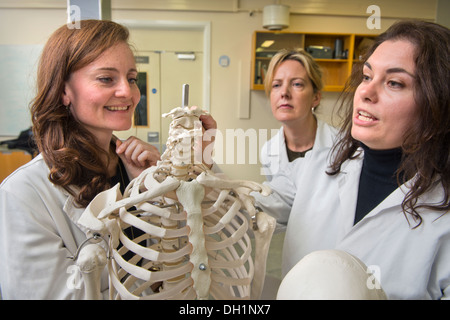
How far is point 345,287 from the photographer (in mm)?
462

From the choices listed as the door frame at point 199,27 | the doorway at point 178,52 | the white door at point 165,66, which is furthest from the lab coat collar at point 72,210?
the door frame at point 199,27

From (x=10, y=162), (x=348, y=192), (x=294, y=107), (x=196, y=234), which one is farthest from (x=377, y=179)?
(x=10, y=162)

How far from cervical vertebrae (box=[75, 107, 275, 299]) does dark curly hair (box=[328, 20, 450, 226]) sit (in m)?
0.36

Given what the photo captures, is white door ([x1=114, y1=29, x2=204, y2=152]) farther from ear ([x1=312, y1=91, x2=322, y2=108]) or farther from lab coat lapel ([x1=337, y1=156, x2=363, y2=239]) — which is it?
lab coat lapel ([x1=337, y1=156, x2=363, y2=239])

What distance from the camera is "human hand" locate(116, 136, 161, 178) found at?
93cm

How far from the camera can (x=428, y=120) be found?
73cm

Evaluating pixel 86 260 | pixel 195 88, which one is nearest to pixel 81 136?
pixel 86 260

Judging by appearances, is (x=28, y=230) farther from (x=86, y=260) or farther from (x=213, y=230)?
(x=213, y=230)

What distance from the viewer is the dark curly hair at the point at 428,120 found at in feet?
2.37

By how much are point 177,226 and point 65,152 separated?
14.1 inches

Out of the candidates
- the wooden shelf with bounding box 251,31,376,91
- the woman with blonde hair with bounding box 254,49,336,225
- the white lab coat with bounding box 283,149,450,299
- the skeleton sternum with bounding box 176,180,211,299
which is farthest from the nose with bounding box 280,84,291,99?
the wooden shelf with bounding box 251,31,376,91

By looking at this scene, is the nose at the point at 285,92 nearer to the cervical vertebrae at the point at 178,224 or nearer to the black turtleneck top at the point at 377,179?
the black turtleneck top at the point at 377,179

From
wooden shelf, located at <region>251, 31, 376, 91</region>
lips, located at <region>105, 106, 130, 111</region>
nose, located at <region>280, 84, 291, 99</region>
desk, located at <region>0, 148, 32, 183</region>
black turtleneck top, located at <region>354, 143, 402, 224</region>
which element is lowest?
desk, located at <region>0, 148, 32, 183</region>

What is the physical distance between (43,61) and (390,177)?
0.99 m
